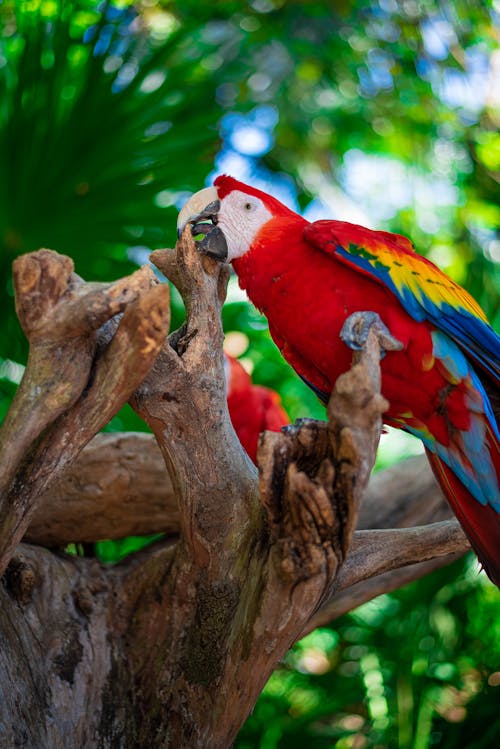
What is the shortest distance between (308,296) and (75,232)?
0.77 metres

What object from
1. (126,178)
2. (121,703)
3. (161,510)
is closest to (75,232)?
(126,178)

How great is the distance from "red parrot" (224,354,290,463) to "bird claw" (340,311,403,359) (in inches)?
33.0

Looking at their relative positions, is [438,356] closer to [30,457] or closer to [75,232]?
[30,457]

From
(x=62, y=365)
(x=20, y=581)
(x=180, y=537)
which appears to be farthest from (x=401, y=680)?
(x=62, y=365)

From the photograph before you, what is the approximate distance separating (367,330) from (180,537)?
20.8 inches

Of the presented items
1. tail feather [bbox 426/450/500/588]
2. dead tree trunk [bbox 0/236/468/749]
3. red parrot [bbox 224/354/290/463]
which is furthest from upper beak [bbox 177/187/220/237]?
red parrot [bbox 224/354/290/463]

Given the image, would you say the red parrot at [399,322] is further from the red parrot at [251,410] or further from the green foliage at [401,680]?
the green foliage at [401,680]

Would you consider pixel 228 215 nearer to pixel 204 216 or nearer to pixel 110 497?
pixel 204 216

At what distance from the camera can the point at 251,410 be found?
2.18 meters

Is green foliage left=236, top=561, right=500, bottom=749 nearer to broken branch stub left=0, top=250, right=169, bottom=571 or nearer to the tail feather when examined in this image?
the tail feather

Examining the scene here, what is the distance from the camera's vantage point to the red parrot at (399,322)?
137 cm

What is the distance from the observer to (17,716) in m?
1.19

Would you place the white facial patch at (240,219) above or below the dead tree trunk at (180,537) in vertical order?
above

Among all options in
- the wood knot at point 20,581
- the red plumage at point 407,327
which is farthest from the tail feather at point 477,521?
the wood knot at point 20,581
